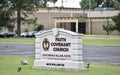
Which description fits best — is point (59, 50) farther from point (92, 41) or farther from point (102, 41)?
point (92, 41)

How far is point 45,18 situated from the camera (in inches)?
3787

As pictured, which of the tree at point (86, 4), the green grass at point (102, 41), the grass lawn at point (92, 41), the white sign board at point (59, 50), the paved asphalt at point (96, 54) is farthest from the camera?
the tree at point (86, 4)

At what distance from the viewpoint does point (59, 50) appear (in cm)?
1636

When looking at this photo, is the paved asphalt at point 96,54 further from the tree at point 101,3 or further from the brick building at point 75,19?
the tree at point 101,3

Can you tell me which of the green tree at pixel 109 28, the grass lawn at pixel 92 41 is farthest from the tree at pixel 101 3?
the grass lawn at pixel 92 41

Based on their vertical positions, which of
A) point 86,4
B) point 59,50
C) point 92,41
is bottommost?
point 92,41

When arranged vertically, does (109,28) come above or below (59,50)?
below

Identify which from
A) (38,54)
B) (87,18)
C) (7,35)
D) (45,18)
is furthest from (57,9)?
(38,54)

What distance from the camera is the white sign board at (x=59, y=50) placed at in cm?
1609

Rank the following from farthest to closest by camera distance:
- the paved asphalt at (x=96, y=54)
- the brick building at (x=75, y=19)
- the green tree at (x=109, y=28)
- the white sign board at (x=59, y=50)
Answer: the brick building at (x=75, y=19), the green tree at (x=109, y=28), the paved asphalt at (x=96, y=54), the white sign board at (x=59, y=50)

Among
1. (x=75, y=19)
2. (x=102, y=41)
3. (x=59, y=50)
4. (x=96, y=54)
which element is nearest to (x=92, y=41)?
(x=102, y=41)

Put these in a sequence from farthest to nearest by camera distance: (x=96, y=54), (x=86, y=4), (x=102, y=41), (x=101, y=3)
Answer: (x=101, y=3) < (x=86, y=4) < (x=102, y=41) < (x=96, y=54)

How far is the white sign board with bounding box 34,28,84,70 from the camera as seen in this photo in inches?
634

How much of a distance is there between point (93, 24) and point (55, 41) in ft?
240
